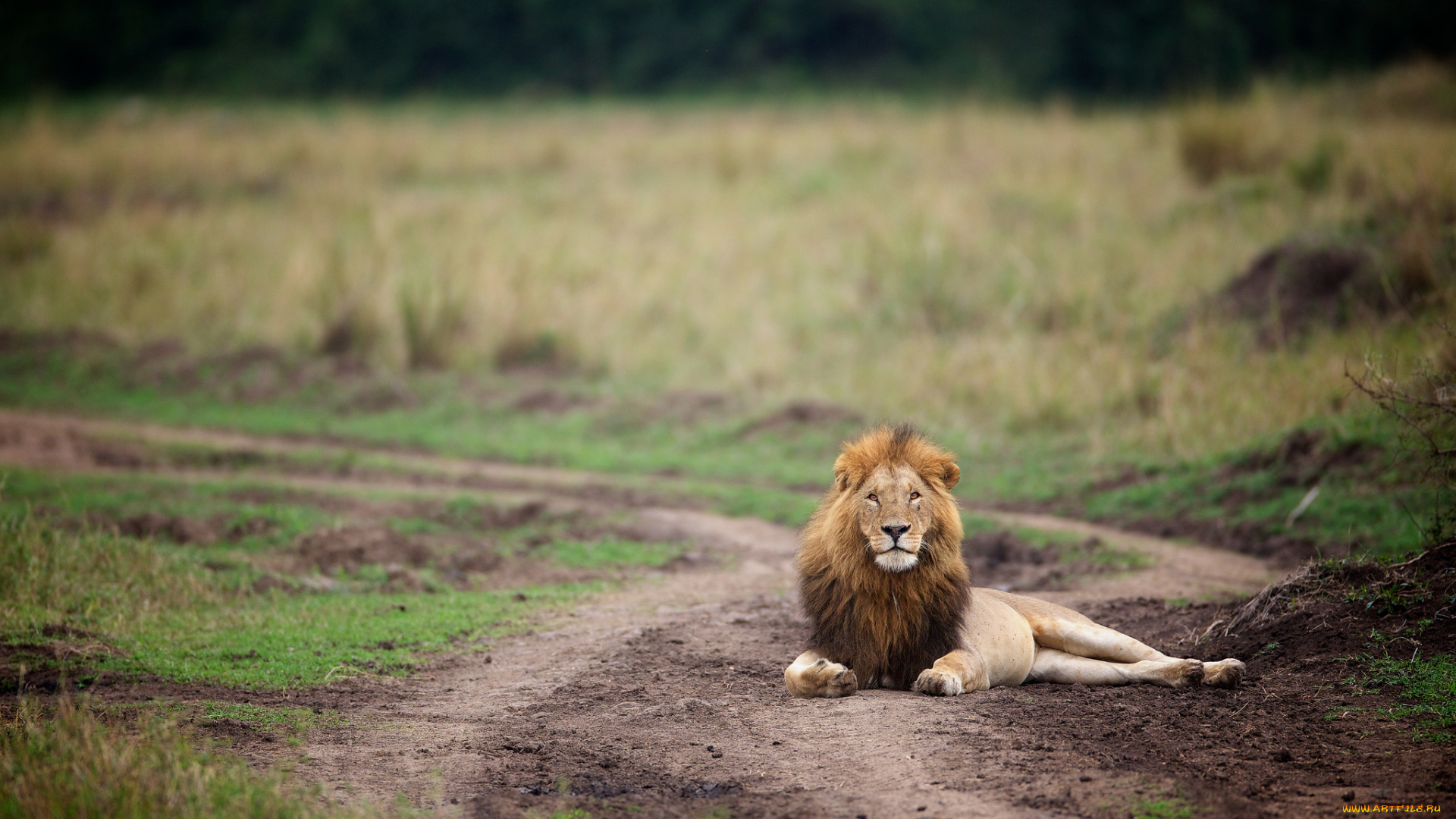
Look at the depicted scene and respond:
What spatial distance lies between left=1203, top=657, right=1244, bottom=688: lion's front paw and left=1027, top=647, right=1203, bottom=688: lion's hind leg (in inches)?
1.4

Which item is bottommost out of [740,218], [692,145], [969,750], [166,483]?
[166,483]

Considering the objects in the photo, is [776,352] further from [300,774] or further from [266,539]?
[300,774]

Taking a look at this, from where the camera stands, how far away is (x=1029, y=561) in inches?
373

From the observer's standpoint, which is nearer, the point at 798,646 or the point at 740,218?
the point at 798,646

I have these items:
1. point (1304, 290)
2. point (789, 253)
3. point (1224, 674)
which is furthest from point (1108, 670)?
point (789, 253)

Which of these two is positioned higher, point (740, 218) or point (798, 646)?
point (740, 218)

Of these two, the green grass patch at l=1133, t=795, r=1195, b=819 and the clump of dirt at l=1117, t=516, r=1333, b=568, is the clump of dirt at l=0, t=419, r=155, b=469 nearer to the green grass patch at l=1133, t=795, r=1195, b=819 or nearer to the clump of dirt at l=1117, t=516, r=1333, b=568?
the clump of dirt at l=1117, t=516, r=1333, b=568

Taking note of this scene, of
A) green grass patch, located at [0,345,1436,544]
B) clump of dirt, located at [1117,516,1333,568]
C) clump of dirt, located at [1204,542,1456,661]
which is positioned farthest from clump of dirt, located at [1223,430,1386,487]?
clump of dirt, located at [1204,542,1456,661]

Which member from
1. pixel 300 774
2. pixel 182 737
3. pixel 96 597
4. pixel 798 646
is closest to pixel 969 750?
pixel 798 646

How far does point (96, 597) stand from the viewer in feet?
25.0

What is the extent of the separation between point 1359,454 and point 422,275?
13300 millimetres

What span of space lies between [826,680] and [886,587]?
1.73 feet

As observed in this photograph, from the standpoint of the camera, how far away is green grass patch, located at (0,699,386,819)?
4.16 m

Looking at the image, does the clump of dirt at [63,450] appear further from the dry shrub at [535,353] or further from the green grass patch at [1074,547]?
the green grass patch at [1074,547]
